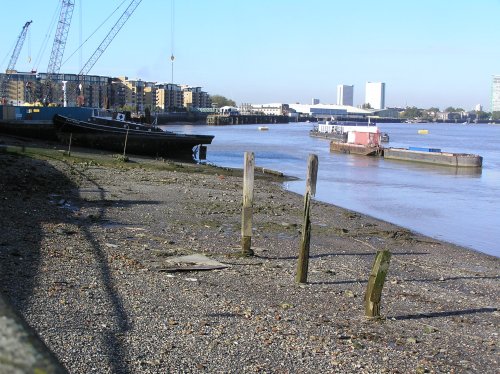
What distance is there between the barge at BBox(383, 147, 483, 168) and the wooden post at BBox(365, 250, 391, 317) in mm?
53025

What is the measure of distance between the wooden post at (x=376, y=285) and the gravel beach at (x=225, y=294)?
18cm

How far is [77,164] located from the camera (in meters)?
32.4

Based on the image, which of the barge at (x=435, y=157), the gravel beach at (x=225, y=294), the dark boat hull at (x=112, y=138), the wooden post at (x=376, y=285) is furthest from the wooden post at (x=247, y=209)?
the barge at (x=435, y=157)

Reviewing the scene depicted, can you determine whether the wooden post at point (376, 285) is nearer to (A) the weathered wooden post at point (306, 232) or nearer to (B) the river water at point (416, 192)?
(A) the weathered wooden post at point (306, 232)

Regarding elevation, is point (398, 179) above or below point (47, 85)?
below

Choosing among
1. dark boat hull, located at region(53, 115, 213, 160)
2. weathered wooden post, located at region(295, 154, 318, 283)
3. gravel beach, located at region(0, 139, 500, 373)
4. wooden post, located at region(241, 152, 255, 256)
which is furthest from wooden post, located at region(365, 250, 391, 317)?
dark boat hull, located at region(53, 115, 213, 160)

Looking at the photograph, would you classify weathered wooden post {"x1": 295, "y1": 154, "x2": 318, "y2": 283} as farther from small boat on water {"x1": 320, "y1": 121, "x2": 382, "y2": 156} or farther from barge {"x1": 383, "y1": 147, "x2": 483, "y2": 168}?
small boat on water {"x1": 320, "y1": 121, "x2": 382, "y2": 156}

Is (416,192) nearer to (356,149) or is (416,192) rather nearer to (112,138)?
(112,138)

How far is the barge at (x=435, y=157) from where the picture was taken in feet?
196

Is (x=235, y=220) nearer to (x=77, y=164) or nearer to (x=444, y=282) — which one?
(x=444, y=282)

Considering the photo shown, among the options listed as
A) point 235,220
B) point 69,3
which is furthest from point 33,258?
point 69,3

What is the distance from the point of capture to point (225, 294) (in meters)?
9.80

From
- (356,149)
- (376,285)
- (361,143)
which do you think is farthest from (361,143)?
(376,285)

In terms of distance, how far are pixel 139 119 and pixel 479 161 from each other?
31291 mm
